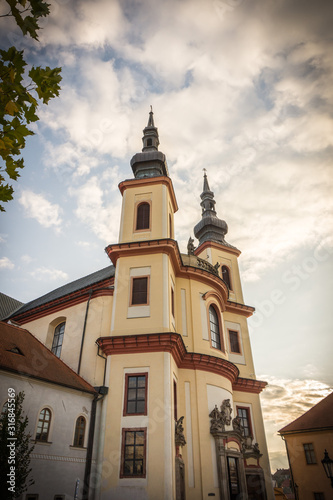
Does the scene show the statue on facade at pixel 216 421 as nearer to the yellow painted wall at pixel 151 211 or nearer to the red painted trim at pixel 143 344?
the red painted trim at pixel 143 344

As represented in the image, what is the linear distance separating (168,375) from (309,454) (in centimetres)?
2034

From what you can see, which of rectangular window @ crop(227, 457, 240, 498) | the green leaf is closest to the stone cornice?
rectangular window @ crop(227, 457, 240, 498)

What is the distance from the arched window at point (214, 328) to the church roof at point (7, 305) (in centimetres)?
1582

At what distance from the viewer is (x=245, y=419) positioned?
2278 cm

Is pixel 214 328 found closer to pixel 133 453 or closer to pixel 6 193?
pixel 133 453

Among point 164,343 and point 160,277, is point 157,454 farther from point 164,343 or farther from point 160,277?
point 160,277

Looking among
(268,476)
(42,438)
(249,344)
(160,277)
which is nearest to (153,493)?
(42,438)

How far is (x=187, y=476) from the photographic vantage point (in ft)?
53.4

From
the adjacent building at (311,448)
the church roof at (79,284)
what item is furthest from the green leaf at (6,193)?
the adjacent building at (311,448)

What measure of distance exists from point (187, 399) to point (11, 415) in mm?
9581

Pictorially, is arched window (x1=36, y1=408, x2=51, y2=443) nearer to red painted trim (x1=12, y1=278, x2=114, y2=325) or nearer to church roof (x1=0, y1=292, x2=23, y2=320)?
red painted trim (x1=12, y1=278, x2=114, y2=325)

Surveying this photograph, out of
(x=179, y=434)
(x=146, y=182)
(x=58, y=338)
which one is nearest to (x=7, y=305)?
(x=58, y=338)

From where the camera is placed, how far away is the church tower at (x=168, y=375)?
14523 mm

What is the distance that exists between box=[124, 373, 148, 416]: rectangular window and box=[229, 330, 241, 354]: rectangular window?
33.7 feet
